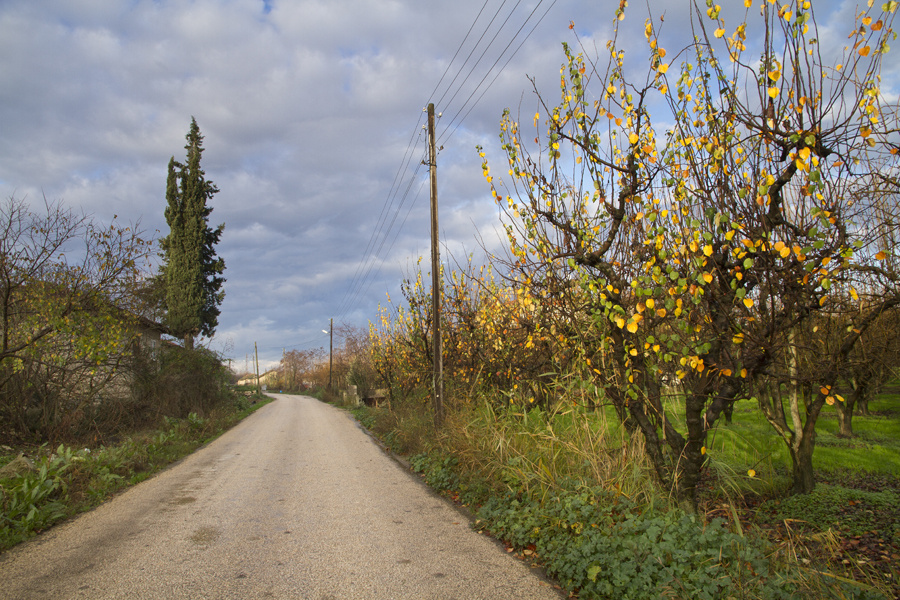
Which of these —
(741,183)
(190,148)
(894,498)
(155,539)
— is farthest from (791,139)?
(190,148)

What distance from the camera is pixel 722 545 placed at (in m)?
3.34

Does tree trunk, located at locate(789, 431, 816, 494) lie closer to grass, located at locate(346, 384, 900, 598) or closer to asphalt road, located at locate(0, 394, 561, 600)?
grass, located at locate(346, 384, 900, 598)

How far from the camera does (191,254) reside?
25.3 metres

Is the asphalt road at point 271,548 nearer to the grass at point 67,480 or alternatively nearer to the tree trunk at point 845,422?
the grass at point 67,480

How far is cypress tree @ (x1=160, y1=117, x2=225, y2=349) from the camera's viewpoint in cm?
2444

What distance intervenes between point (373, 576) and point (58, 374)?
11.3 meters

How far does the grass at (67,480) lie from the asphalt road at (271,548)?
281 mm

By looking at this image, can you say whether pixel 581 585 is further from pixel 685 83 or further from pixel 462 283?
pixel 462 283

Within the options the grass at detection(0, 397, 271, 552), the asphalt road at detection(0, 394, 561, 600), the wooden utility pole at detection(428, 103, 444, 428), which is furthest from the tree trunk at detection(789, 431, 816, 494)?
the grass at detection(0, 397, 271, 552)

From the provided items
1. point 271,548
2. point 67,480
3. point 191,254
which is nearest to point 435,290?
point 271,548

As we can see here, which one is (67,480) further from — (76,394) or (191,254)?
(191,254)

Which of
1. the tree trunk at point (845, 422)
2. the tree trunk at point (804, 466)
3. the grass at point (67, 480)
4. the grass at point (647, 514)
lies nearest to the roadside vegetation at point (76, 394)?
the grass at point (67, 480)

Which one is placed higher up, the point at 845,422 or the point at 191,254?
the point at 191,254

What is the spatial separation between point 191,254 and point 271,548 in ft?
78.3
